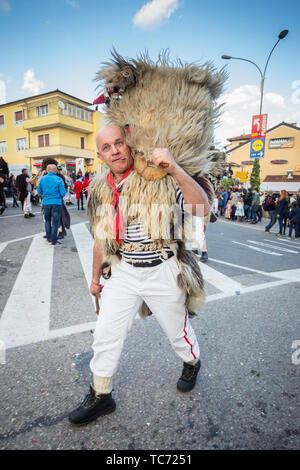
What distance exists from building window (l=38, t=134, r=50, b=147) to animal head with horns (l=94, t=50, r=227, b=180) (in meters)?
38.1

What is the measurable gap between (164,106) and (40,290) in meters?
3.37

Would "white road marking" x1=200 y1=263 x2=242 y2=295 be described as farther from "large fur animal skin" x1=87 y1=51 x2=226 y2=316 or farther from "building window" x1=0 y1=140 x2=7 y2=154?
"building window" x1=0 y1=140 x2=7 y2=154

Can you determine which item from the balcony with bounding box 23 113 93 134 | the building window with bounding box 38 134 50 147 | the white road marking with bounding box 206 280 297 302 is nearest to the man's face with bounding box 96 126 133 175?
the white road marking with bounding box 206 280 297 302

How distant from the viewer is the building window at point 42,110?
1361 inches

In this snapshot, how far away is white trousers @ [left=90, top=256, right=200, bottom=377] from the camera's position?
1.75 meters

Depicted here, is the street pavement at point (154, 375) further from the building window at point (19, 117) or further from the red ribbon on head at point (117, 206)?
the building window at point (19, 117)

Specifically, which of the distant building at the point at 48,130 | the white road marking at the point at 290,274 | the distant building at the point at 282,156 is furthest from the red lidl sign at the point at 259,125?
the distant building at the point at 282,156

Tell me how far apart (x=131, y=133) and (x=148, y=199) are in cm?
44

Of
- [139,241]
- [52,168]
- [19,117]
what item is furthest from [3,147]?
[139,241]

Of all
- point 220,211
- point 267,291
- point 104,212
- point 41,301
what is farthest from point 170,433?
point 220,211

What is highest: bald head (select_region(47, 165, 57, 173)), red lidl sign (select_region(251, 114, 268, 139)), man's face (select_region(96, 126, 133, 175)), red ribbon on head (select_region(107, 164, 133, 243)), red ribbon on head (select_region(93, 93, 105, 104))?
red lidl sign (select_region(251, 114, 268, 139))

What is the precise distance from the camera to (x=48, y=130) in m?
35.2

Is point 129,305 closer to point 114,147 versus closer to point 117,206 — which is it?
point 117,206

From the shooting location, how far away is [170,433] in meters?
1.72
